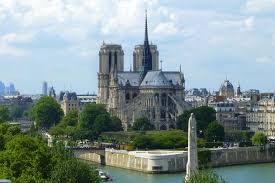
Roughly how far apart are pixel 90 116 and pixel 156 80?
10821mm

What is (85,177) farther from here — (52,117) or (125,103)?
(52,117)

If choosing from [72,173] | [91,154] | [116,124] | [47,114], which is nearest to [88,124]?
[116,124]

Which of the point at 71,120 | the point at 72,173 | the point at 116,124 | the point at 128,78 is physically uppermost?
the point at 128,78

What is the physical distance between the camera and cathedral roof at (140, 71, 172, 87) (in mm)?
89438

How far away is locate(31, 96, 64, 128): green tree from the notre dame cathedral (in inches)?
207

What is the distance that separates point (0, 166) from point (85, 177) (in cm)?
282

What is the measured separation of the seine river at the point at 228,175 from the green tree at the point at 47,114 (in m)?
41.9

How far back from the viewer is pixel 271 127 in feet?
272

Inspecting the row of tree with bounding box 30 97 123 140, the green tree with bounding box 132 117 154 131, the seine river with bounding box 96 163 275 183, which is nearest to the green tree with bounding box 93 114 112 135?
the row of tree with bounding box 30 97 123 140

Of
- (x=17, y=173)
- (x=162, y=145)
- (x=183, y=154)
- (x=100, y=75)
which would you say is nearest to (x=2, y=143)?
(x=17, y=173)

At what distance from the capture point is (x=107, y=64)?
9869cm

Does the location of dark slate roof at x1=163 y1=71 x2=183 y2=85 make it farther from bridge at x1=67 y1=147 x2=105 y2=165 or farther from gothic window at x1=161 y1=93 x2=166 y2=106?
bridge at x1=67 y1=147 x2=105 y2=165

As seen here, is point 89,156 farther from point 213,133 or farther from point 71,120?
point 71,120

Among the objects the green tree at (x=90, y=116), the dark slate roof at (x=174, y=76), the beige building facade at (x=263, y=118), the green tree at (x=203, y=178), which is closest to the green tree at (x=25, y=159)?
the green tree at (x=203, y=178)
